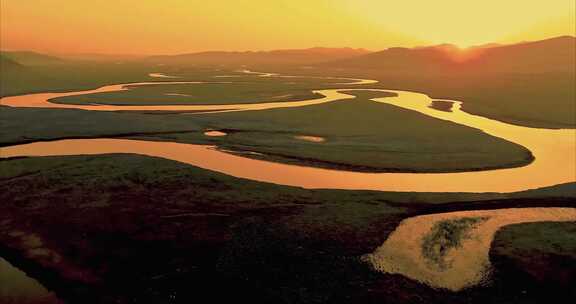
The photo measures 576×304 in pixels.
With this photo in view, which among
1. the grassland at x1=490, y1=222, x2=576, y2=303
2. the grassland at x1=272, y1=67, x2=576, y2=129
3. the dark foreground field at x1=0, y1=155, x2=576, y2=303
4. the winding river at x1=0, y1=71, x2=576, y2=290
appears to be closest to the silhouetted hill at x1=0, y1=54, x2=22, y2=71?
the grassland at x1=272, y1=67, x2=576, y2=129

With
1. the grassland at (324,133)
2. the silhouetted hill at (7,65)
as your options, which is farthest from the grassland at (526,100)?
the silhouetted hill at (7,65)

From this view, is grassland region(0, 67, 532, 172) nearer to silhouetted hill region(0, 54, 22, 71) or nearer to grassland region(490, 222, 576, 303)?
grassland region(490, 222, 576, 303)

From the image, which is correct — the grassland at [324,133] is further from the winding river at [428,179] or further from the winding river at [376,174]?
the winding river at [428,179]

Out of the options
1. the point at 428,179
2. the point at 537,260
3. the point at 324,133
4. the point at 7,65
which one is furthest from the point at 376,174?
the point at 7,65

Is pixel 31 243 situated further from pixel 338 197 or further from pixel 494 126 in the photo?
pixel 494 126

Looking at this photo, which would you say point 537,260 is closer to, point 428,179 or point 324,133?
point 428,179

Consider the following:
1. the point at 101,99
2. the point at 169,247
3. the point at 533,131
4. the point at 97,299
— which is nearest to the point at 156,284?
the point at 97,299

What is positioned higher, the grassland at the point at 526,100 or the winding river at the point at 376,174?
the grassland at the point at 526,100

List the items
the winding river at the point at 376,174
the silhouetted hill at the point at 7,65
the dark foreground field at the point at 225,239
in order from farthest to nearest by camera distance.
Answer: the silhouetted hill at the point at 7,65
the winding river at the point at 376,174
the dark foreground field at the point at 225,239
